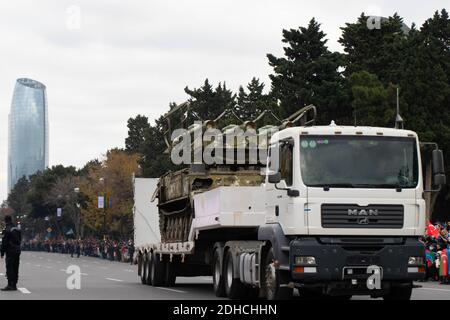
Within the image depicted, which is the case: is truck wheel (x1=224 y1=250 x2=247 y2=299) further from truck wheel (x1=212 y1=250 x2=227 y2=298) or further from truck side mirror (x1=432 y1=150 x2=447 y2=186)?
truck side mirror (x1=432 y1=150 x2=447 y2=186)

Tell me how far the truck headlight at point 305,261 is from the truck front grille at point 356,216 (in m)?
0.58

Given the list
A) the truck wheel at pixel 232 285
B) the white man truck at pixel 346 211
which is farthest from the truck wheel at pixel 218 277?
the white man truck at pixel 346 211

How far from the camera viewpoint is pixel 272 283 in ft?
57.3

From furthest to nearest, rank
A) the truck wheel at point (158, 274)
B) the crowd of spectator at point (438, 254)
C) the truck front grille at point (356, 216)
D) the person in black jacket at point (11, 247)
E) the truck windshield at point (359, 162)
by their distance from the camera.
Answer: the crowd of spectator at point (438, 254)
the truck wheel at point (158, 274)
the person in black jacket at point (11, 247)
the truck windshield at point (359, 162)
the truck front grille at point (356, 216)

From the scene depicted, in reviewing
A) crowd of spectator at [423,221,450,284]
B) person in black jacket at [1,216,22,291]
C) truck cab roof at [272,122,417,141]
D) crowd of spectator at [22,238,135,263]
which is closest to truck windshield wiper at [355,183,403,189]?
truck cab roof at [272,122,417,141]

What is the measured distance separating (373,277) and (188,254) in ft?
26.4

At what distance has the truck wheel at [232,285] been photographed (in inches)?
799

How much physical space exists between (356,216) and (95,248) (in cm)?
7887

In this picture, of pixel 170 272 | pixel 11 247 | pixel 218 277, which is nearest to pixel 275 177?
pixel 218 277

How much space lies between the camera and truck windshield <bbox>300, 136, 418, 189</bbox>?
16.7 metres

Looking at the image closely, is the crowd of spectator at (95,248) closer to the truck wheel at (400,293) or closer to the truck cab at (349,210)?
the truck wheel at (400,293)

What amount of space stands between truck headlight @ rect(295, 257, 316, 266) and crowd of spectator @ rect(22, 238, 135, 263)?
49437 mm
